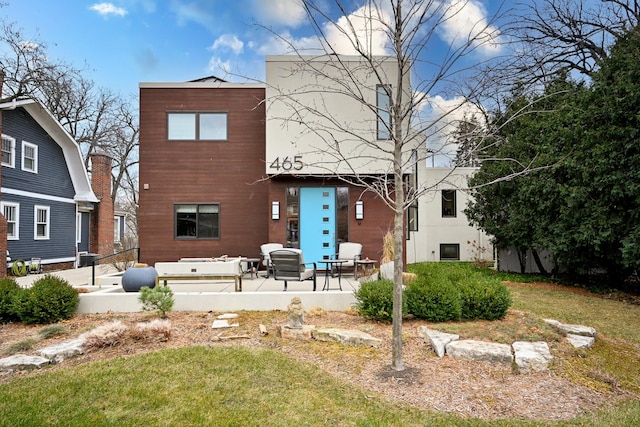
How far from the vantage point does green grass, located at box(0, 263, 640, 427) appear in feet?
10.4

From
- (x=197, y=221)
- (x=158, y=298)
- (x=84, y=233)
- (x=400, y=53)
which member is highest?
(x=400, y=53)

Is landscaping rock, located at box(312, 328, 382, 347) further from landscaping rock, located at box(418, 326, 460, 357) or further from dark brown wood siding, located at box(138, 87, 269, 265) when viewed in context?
dark brown wood siding, located at box(138, 87, 269, 265)

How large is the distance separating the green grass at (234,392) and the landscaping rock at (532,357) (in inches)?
6.6

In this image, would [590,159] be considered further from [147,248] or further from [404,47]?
[147,248]

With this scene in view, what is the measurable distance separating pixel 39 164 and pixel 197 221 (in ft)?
27.3

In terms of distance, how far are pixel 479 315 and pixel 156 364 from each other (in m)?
4.12

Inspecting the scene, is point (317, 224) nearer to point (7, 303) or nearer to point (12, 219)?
point (7, 303)

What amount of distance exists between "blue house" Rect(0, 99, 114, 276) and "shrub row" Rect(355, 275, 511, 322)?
11.8 m

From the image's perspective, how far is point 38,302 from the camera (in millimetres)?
6027

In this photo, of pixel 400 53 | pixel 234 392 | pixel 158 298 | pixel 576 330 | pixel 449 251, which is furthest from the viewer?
pixel 449 251

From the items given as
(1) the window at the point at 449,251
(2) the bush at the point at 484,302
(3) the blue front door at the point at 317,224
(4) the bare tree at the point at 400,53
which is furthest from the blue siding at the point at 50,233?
(1) the window at the point at 449,251

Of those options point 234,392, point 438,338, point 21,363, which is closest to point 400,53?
point 438,338

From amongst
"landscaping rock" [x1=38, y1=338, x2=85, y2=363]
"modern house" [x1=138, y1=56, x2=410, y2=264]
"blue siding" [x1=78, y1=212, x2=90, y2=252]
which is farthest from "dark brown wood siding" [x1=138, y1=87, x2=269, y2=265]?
"blue siding" [x1=78, y1=212, x2=90, y2=252]

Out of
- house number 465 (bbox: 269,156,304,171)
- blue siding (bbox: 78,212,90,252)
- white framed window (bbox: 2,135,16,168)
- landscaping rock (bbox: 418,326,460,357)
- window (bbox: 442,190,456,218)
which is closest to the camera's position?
landscaping rock (bbox: 418,326,460,357)
